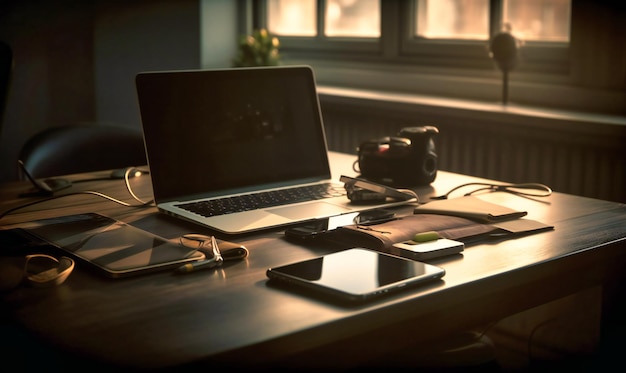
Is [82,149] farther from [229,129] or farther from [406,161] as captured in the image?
[406,161]

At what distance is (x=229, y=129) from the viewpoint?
60.9 inches

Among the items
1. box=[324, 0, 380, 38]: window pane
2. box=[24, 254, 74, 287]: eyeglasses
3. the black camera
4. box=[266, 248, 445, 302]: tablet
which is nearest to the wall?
box=[324, 0, 380, 38]: window pane

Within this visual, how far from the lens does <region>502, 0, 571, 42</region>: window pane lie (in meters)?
2.55

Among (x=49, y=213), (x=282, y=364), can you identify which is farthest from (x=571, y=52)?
(x=282, y=364)

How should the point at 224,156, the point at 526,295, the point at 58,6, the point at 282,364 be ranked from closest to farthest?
the point at 282,364, the point at 526,295, the point at 224,156, the point at 58,6

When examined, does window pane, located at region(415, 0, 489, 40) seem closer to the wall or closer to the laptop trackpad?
the wall

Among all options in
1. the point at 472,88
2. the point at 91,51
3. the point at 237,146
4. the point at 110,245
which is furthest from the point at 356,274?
the point at 91,51

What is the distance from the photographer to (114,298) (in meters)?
0.94

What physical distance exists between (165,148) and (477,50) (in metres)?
1.59

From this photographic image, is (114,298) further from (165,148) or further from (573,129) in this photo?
(573,129)

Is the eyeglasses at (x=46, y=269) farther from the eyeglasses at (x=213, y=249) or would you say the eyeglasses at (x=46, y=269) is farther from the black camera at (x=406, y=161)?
the black camera at (x=406, y=161)

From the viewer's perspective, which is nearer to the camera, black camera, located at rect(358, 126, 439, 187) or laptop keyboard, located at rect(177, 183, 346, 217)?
laptop keyboard, located at rect(177, 183, 346, 217)

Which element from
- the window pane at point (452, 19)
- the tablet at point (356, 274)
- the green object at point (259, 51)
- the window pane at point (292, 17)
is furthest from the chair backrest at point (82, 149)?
the window pane at point (292, 17)

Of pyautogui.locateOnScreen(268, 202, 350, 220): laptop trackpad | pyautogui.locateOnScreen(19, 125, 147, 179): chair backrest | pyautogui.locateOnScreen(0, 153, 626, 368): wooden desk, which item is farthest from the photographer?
pyautogui.locateOnScreen(19, 125, 147, 179): chair backrest
